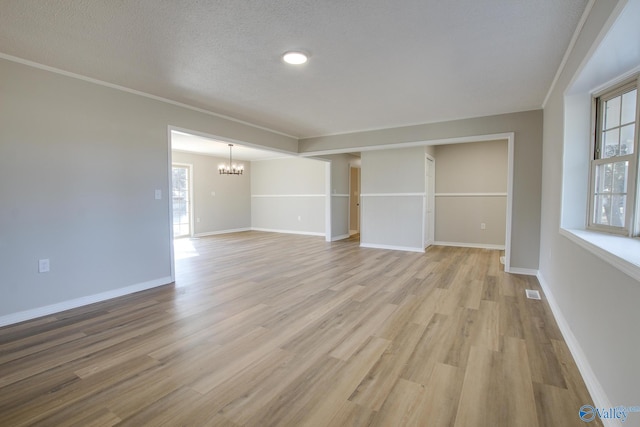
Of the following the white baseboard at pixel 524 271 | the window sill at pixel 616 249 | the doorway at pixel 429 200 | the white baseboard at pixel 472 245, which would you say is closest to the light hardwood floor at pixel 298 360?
the window sill at pixel 616 249

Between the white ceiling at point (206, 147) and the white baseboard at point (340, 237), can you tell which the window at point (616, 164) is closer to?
the white ceiling at point (206, 147)

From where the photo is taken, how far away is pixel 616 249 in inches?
60.2

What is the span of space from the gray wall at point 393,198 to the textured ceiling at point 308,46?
2.31m

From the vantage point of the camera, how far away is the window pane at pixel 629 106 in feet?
6.29

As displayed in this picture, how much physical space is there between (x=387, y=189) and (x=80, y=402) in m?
5.69

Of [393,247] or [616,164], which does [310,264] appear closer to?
[393,247]

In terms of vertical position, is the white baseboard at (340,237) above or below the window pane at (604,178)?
below

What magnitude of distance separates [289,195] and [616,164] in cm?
762

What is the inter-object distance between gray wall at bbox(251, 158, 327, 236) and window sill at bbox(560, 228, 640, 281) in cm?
648

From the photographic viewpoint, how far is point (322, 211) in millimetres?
8547

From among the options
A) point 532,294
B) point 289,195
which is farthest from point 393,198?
point 289,195

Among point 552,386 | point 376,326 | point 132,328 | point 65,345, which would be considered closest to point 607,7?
point 552,386

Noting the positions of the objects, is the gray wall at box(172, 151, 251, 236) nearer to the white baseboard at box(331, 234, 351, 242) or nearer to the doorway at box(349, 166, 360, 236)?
the doorway at box(349, 166, 360, 236)

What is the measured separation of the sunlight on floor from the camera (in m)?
5.76
